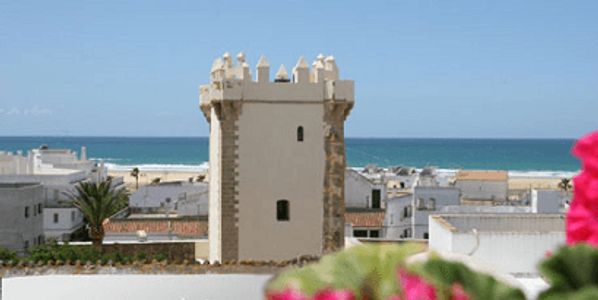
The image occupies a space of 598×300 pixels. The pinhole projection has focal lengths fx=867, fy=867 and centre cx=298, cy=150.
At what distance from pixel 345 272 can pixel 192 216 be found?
45437mm

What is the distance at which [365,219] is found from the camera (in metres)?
47.5

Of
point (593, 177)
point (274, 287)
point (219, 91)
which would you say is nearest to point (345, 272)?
point (274, 287)

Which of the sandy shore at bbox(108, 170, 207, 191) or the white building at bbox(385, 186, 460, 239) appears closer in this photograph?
A: the white building at bbox(385, 186, 460, 239)

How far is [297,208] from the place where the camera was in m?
24.3

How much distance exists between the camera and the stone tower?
24.0m

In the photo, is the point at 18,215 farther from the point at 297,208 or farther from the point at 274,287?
the point at 274,287

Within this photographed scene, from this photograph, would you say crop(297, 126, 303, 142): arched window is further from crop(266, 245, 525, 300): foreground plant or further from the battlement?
crop(266, 245, 525, 300): foreground plant

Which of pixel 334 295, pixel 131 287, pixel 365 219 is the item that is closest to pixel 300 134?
pixel 131 287

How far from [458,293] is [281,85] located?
74.6 feet

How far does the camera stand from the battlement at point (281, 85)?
24062 millimetres

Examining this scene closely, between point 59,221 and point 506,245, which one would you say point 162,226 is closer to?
point 59,221

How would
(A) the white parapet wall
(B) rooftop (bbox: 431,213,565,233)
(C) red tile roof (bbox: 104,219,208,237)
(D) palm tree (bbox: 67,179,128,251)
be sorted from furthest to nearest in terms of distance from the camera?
(C) red tile roof (bbox: 104,219,208,237) < (D) palm tree (bbox: 67,179,128,251) < (B) rooftop (bbox: 431,213,565,233) < (A) the white parapet wall

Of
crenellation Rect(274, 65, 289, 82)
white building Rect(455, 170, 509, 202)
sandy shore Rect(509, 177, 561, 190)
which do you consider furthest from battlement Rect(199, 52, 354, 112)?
sandy shore Rect(509, 177, 561, 190)

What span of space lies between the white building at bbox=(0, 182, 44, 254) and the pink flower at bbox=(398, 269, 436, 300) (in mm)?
41927
